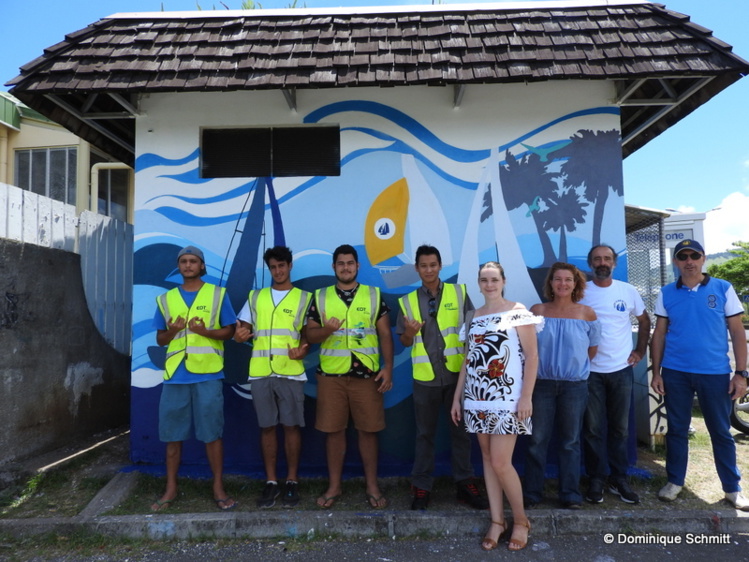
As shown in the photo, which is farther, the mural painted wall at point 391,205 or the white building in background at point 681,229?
the white building in background at point 681,229

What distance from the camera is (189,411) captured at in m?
4.06

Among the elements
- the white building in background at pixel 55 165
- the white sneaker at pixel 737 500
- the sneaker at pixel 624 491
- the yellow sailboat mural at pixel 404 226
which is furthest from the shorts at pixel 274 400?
the white building in background at pixel 55 165

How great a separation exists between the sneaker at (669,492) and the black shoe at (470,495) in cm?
153

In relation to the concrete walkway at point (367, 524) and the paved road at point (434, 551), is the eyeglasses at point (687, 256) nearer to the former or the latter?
the concrete walkway at point (367, 524)

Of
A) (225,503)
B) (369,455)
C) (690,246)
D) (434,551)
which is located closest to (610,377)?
(690,246)

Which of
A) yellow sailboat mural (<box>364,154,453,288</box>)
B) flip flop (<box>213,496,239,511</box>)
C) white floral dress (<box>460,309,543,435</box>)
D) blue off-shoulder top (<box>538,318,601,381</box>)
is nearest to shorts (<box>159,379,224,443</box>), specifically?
flip flop (<box>213,496,239,511</box>)

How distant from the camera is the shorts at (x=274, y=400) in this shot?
4.04m

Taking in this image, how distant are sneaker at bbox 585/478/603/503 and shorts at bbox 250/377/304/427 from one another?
2.50 metres

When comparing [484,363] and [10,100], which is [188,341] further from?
[10,100]

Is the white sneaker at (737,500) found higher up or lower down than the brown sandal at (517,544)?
higher up

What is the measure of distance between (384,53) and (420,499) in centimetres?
391

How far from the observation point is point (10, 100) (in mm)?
10453

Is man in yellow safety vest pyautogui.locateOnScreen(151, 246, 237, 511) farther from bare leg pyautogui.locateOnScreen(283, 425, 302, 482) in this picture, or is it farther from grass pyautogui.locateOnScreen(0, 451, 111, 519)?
grass pyautogui.locateOnScreen(0, 451, 111, 519)

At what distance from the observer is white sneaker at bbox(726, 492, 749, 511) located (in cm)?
386
